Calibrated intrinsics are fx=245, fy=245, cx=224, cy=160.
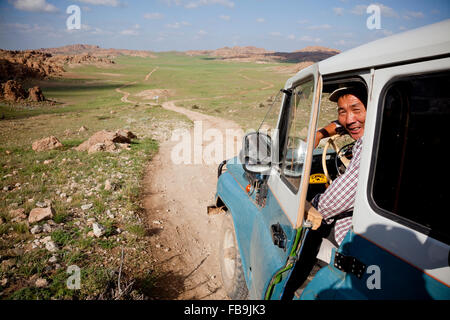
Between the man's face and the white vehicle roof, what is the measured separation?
0.63m

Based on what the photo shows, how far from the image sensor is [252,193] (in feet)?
8.41

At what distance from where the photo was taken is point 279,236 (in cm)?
177

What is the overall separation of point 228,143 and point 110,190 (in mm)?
Answer: 5864

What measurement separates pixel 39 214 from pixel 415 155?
5.19 meters

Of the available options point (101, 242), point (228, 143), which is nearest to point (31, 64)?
point (228, 143)

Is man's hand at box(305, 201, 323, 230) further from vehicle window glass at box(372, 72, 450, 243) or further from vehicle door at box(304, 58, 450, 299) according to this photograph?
vehicle window glass at box(372, 72, 450, 243)

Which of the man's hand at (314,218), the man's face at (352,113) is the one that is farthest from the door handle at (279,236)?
the man's face at (352,113)

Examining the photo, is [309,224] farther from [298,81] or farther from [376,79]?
[298,81]

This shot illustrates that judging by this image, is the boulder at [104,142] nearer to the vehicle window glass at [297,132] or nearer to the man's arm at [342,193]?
the vehicle window glass at [297,132]

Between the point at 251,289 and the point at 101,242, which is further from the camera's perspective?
the point at 101,242

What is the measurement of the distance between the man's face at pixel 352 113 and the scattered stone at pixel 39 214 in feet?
15.5

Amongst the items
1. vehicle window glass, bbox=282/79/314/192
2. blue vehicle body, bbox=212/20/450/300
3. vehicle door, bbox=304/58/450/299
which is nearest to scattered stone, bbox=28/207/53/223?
blue vehicle body, bbox=212/20/450/300
